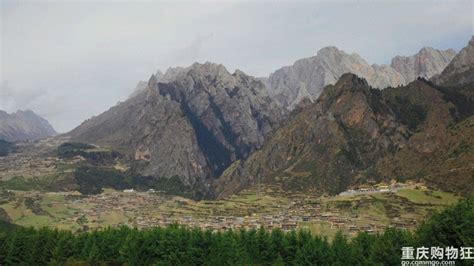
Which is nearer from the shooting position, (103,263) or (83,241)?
(103,263)

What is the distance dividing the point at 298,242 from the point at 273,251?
25.6 ft

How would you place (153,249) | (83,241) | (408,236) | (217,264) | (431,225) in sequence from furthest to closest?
(83,241)
(153,249)
(217,264)
(408,236)
(431,225)

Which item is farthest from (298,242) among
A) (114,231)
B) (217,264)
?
(114,231)

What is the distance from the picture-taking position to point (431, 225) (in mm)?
100812

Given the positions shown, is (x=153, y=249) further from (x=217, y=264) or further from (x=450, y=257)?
(x=450, y=257)

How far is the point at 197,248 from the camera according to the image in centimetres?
14075

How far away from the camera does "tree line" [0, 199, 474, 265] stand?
128 metres

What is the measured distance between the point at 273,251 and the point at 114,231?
5898cm

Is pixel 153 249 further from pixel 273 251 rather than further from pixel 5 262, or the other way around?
pixel 5 262

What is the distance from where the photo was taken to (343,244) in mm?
140125

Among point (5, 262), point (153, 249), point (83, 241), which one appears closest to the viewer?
point (153, 249)

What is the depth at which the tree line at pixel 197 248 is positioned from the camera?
128000 mm

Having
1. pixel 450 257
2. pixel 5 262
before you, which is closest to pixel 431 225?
pixel 450 257

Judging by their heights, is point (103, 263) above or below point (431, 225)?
below
